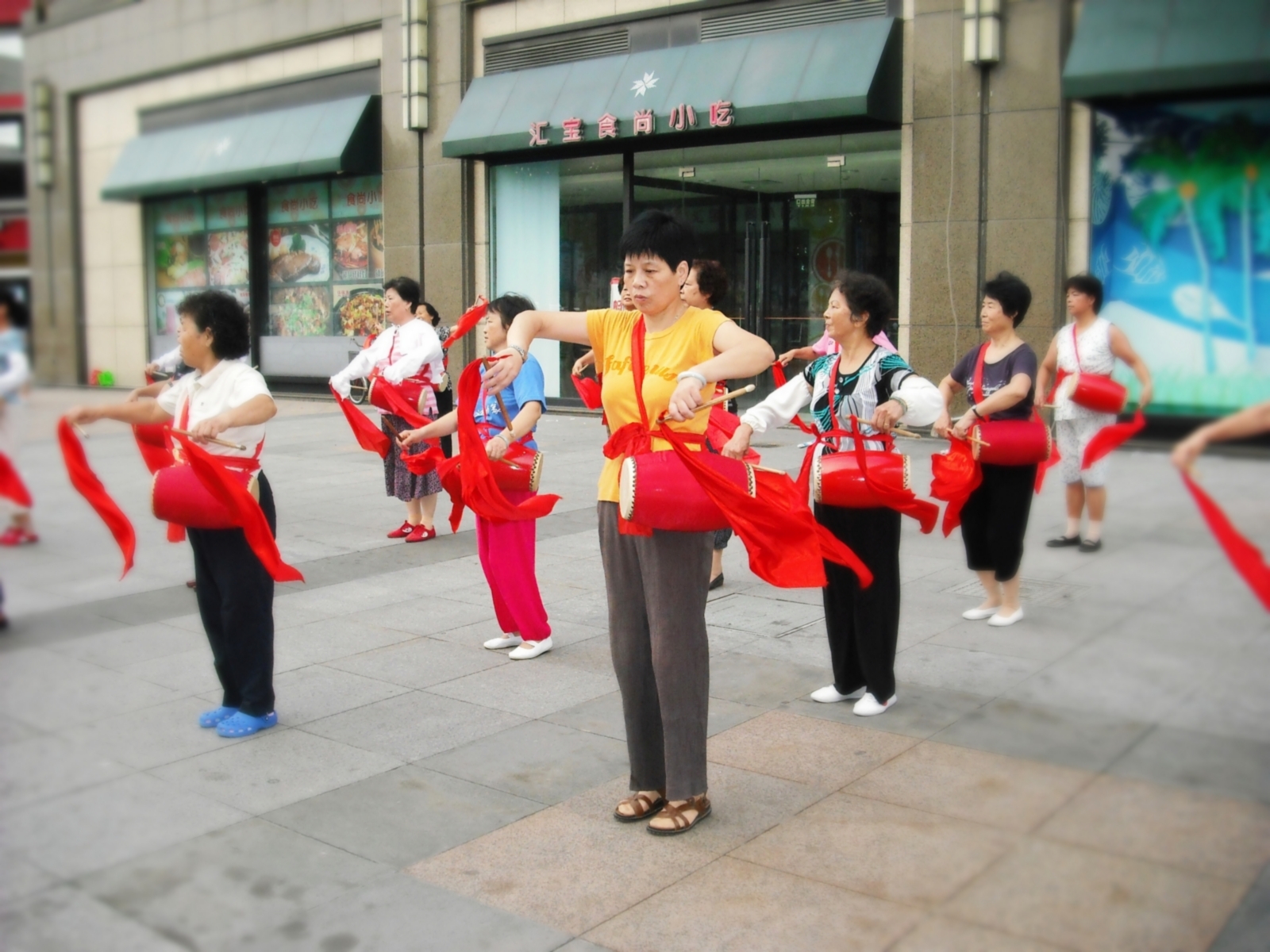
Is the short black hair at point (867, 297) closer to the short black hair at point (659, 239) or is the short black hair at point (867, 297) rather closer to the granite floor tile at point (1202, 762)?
the short black hair at point (659, 239)

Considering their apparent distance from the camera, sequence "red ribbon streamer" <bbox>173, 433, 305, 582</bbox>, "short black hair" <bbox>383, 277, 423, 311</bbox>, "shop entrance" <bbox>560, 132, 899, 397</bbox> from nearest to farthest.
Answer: "red ribbon streamer" <bbox>173, 433, 305, 582</bbox>
"short black hair" <bbox>383, 277, 423, 311</bbox>
"shop entrance" <bbox>560, 132, 899, 397</bbox>

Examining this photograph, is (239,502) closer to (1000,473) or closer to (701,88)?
(1000,473)

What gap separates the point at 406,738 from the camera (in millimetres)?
4340

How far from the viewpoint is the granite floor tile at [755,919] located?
2.86 meters

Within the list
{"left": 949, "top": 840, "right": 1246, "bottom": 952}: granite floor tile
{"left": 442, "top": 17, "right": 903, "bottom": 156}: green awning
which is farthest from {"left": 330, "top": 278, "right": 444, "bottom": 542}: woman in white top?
{"left": 442, "top": 17, "right": 903, "bottom": 156}: green awning

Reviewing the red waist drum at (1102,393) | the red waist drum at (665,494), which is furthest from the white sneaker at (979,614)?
the red waist drum at (1102,393)

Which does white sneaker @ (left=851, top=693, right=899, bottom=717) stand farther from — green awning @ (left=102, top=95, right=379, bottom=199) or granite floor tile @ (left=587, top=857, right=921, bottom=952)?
green awning @ (left=102, top=95, right=379, bottom=199)

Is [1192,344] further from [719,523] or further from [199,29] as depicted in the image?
[199,29]

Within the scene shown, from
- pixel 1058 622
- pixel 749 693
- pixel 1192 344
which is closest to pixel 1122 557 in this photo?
pixel 1058 622

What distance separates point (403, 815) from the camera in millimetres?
3660

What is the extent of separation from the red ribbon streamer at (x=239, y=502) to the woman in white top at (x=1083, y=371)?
376cm

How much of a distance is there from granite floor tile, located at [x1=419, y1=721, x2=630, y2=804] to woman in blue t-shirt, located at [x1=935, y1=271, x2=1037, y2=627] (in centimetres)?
238

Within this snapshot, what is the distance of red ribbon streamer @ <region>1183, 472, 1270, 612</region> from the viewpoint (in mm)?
2324

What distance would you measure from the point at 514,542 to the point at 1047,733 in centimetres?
237
